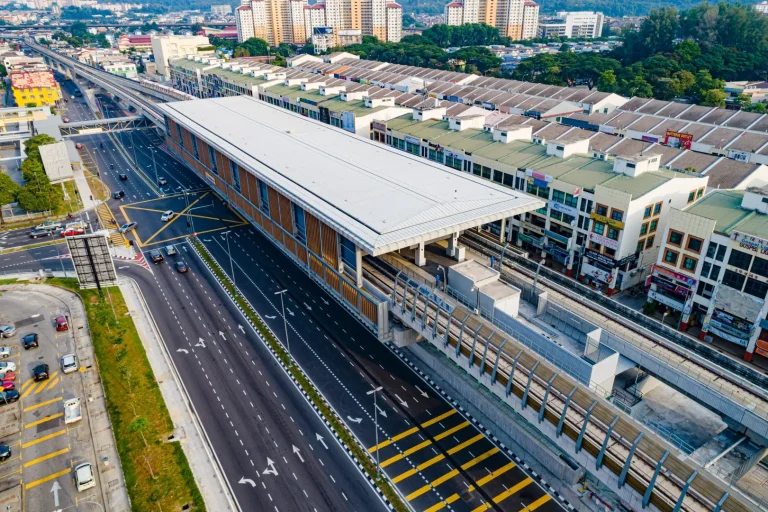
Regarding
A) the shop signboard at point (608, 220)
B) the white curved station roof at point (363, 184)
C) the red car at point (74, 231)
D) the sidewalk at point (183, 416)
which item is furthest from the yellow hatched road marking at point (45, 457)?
the shop signboard at point (608, 220)

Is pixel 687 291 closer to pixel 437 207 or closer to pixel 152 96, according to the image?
pixel 437 207

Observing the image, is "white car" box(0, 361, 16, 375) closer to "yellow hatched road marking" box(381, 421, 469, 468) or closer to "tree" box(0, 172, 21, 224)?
"yellow hatched road marking" box(381, 421, 469, 468)

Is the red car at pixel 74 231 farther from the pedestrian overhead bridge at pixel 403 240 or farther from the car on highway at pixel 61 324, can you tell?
the car on highway at pixel 61 324

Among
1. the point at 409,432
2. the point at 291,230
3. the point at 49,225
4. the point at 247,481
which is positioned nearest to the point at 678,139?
the point at 291,230

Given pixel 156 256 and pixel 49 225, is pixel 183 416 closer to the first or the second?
pixel 156 256

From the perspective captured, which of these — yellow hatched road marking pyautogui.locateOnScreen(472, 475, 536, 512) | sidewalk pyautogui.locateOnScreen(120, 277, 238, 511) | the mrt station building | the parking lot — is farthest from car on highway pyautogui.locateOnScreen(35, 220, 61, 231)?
yellow hatched road marking pyautogui.locateOnScreen(472, 475, 536, 512)
